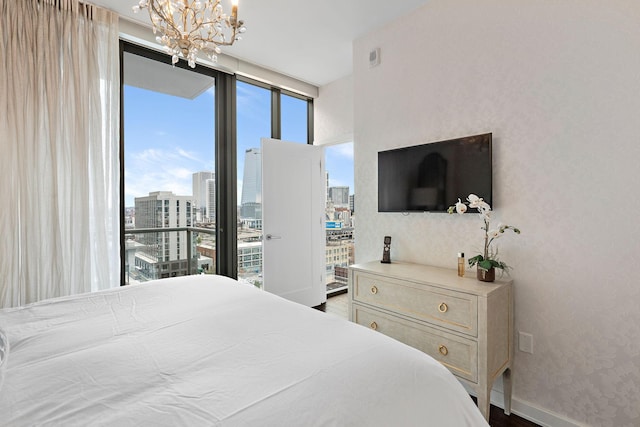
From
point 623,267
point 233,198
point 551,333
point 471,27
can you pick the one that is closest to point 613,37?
point 471,27

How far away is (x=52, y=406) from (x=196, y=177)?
8.97 feet

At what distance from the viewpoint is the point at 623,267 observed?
1.58 meters

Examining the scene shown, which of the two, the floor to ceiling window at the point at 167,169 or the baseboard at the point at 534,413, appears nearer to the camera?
the baseboard at the point at 534,413

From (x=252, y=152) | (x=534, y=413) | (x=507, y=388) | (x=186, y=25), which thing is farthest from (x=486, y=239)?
(x=252, y=152)

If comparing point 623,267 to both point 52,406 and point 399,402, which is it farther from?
point 52,406

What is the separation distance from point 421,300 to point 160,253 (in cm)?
270

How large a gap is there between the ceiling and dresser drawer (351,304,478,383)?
7.81 feet

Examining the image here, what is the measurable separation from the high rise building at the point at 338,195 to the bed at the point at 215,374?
3.04 metres

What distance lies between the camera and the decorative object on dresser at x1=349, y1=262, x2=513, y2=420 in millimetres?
1684

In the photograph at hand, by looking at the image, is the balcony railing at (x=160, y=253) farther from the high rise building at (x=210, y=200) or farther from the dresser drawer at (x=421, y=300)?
the dresser drawer at (x=421, y=300)

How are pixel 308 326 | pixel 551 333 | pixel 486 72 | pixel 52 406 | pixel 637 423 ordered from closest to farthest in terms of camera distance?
Result: pixel 52 406, pixel 308 326, pixel 637 423, pixel 551 333, pixel 486 72

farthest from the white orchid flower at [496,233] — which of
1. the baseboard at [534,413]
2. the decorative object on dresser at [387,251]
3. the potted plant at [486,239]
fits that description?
the baseboard at [534,413]

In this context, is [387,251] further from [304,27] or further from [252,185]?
[304,27]

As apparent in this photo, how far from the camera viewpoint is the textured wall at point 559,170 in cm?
158
